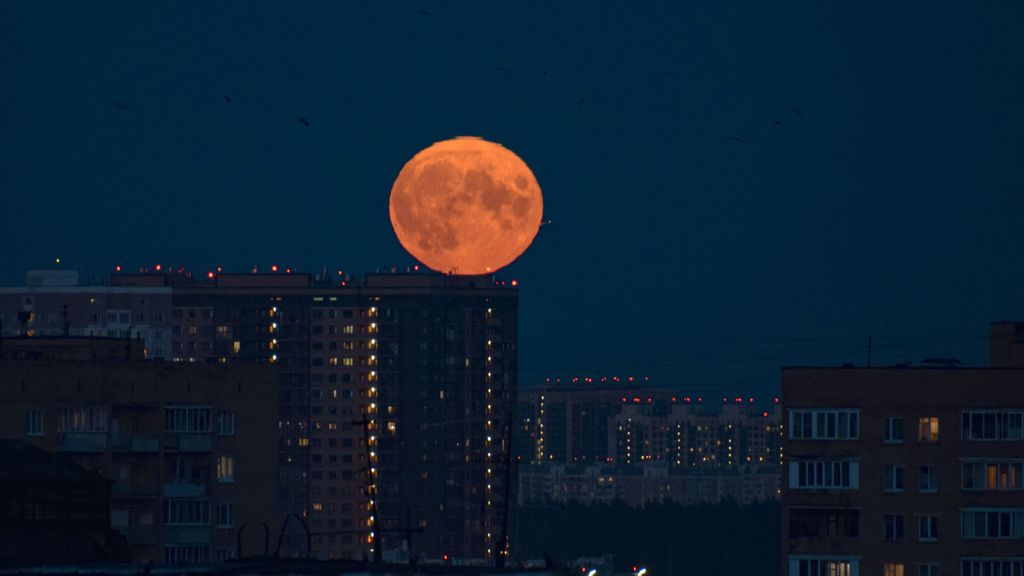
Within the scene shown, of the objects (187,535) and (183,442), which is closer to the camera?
(187,535)

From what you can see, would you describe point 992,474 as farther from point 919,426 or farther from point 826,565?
point 826,565

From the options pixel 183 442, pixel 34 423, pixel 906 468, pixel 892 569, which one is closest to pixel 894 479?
pixel 906 468

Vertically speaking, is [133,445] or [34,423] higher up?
[34,423]

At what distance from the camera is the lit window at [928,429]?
66.1 meters

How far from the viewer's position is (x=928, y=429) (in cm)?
6625

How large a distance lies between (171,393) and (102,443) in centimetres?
343

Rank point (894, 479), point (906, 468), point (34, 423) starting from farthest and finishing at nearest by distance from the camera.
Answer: point (34, 423) < point (906, 468) < point (894, 479)

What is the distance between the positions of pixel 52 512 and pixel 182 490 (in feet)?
85.1

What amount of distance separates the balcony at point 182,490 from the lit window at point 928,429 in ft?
72.5

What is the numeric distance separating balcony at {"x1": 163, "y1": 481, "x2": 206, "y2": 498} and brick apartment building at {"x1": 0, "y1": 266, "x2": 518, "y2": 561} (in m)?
102

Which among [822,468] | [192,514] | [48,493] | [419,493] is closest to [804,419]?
[822,468]

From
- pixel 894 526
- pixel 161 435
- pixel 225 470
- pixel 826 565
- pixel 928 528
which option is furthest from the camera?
pixel 225 470

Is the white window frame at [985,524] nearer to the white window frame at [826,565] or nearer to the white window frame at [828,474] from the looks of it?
the white window frame at [828,474]

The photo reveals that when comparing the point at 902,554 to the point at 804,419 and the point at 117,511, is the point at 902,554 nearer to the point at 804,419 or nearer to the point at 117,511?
the point at 804,419
